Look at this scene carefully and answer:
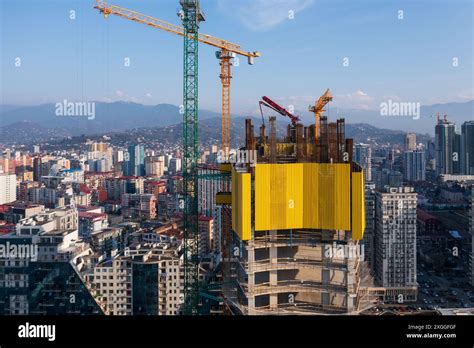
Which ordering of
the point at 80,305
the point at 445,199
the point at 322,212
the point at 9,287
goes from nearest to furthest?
1. the point at 322,212
2. the point at 9,287
3. the point at 80,305
4. the point at 445,199

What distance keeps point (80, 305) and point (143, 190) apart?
9163 mm

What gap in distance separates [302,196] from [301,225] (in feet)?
0.62

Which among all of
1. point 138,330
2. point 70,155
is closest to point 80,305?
point 138,330

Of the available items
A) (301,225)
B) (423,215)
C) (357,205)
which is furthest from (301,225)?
(423,215)

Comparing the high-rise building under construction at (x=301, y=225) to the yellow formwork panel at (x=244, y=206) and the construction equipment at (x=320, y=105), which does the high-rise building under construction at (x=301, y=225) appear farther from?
the construction equipment at (x=320, y=105)

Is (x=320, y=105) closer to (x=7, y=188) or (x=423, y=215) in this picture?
(x=423, y=215)

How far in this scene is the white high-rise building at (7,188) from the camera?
341 inches

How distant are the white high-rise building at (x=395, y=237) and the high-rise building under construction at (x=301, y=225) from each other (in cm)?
635

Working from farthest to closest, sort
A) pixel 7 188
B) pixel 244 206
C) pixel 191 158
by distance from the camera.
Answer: pixel 7 188 < pixel 191 158 < pixel 244 206

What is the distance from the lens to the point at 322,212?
282 centimetres

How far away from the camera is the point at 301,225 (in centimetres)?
282

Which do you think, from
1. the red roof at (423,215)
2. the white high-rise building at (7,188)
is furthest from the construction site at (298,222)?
the white high-rise building at (7,188)

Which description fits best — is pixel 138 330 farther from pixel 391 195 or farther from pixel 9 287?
pixel 391 195

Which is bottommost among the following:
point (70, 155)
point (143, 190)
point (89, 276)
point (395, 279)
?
point (395, 279)
